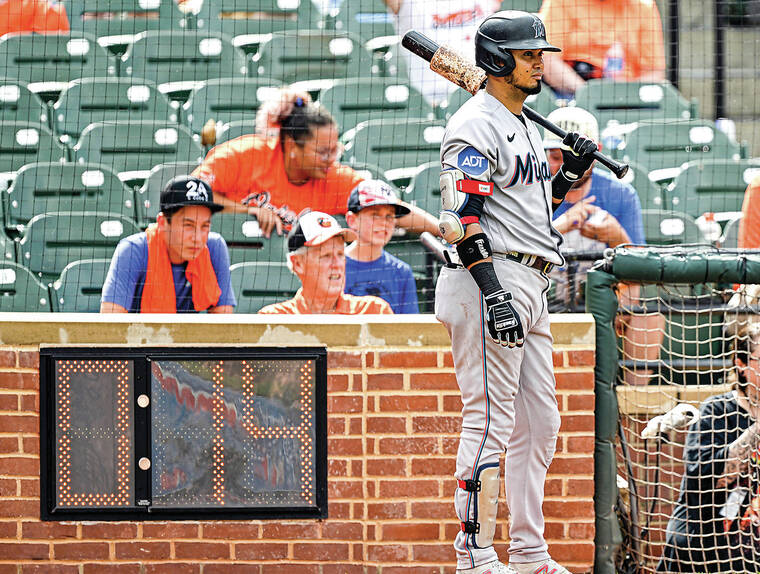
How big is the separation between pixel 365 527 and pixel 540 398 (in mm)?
940

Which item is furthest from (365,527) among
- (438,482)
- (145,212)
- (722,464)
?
(145,212)

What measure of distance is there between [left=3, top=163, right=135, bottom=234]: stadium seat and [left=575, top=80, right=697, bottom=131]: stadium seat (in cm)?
299

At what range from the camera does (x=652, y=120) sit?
685 cm

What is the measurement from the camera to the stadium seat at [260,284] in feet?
18.2

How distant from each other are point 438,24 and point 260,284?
2.39 metres

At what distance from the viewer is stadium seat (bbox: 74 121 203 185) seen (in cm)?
646

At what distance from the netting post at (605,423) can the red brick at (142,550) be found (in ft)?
5.25

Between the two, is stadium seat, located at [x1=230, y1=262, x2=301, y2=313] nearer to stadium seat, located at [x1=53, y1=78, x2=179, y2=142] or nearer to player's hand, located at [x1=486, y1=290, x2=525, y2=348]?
stadium seat, located at [x1=53, y1=78, x2=179, y2=142]

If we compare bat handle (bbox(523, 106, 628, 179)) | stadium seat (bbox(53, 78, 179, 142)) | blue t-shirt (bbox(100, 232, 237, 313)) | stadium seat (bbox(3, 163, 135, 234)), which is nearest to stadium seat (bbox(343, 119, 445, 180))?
stadium seat (bbox(53, 78, 179, 142))

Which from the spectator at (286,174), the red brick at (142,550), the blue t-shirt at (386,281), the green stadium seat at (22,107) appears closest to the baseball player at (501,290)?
the red brick at (142,550)

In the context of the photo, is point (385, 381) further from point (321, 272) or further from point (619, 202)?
point (619, 202)

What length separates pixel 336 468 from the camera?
12.5ft

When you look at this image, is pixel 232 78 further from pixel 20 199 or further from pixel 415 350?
pixel 415 350

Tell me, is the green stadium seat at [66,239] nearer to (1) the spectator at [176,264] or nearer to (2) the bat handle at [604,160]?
(1) the spectator at [176,264]
